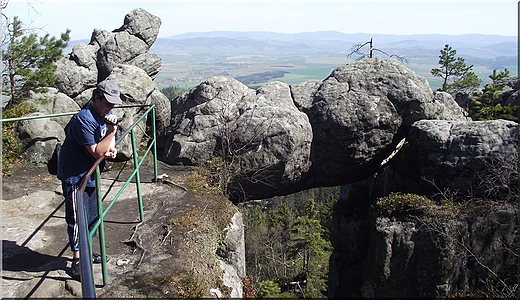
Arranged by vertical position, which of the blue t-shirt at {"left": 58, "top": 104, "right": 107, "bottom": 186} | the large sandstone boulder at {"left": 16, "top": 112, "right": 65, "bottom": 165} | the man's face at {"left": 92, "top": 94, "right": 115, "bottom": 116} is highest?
Answer: the man's face at {"left": 92, "top": 94, "right": 115, "bottom": 116}

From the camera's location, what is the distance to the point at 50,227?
6277mm

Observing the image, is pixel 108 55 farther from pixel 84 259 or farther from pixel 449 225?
pixel 84 259

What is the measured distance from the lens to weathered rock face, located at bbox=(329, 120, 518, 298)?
9648 mm

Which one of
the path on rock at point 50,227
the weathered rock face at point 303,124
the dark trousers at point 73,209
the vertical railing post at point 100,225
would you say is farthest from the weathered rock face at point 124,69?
the vertical railing post at point 100,225

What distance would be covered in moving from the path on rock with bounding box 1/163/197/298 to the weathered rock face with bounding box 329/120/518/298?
5.93 metres

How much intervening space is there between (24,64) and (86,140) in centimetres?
871

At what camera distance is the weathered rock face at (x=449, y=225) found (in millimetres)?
9648

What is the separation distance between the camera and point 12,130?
375 inches

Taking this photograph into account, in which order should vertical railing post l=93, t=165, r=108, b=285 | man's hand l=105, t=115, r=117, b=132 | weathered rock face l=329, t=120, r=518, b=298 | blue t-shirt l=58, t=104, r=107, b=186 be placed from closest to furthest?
vertical railing post l=93, t=165, r=108, b=285 < blue t-shirt l=58, t=104, r=107, b=186 < man's hand l=105, t=115, r=117, b=132 < weathered rock face l=329, t=120, r=518, b=298

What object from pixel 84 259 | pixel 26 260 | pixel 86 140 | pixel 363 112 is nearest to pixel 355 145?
pixel 363 112

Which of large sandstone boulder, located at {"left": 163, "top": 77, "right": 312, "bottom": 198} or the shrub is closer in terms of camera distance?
the shrub

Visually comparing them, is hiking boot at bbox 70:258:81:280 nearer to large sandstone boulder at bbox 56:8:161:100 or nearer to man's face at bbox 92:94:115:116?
man's face at bbox 92:94:115:116

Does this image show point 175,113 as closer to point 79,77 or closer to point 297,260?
point 79,77

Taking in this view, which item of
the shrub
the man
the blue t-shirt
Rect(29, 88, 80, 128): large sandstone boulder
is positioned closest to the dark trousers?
the man
